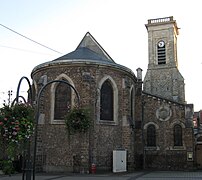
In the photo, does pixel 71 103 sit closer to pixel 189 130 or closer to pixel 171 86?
pixel 189 130

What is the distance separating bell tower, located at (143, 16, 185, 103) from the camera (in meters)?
43.5

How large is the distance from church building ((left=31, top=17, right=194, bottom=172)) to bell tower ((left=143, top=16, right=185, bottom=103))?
1562 cm

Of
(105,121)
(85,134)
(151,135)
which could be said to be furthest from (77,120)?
(151,135)

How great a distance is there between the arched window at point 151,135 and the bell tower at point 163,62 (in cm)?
1548

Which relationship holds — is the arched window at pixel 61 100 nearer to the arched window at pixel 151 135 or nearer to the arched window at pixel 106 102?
the arched window at pixel 106 102

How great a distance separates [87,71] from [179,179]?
9.70 meters

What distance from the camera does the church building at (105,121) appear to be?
22.0 metres

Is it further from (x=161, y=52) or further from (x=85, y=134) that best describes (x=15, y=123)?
(x=161, y=52)

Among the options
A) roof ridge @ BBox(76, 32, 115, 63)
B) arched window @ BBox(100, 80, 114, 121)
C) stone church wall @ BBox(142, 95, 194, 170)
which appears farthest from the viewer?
roof ridge @ BBox(76, 32, 115, 63)

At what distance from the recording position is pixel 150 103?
28.5 m

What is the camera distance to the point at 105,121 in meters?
22.9

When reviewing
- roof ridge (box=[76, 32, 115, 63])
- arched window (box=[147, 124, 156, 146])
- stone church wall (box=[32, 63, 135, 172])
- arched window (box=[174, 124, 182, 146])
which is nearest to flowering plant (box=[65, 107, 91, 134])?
stone church wall (box=[32, 63, 135, 172])

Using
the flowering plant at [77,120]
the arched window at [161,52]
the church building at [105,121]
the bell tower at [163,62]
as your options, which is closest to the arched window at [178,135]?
the church building at [105,121]

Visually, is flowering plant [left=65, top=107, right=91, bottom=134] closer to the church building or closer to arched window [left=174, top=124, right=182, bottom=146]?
the church building
